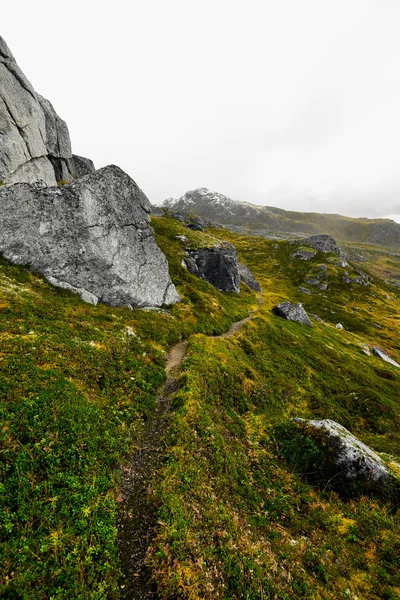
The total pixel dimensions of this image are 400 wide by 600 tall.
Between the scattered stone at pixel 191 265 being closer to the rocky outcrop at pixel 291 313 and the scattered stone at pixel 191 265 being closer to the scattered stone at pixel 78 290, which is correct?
the rocky outcrop at pixel 291 313

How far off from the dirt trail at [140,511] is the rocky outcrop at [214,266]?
4351 cm

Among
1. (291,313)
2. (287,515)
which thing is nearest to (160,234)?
(291,313)

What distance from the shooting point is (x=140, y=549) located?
10.4 m

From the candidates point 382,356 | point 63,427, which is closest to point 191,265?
point 63,427

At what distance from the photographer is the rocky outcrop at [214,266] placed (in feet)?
198

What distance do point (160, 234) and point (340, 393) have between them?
5403 cm

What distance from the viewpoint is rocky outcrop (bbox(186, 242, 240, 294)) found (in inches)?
2380

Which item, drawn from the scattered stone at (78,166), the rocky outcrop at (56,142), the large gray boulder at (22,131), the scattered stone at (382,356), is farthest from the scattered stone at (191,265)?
the scattered stone at (382,356)

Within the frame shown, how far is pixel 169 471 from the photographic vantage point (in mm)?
13883

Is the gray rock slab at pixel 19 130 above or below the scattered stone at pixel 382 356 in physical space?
above

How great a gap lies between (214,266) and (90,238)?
35304mm

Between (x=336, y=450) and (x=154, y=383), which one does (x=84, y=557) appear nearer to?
(x=154, y=383)

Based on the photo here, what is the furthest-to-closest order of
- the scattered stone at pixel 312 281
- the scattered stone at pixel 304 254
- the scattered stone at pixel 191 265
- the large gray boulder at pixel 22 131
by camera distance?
the scattered stone at pixel 304 254
the scattered stone at pixel 312 281
the scattered stone at pixel 191 265
the large gray boulder at pixel 22 131

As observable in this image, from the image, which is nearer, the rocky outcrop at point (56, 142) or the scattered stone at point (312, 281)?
the rocky outcrop at point (56, 142)
